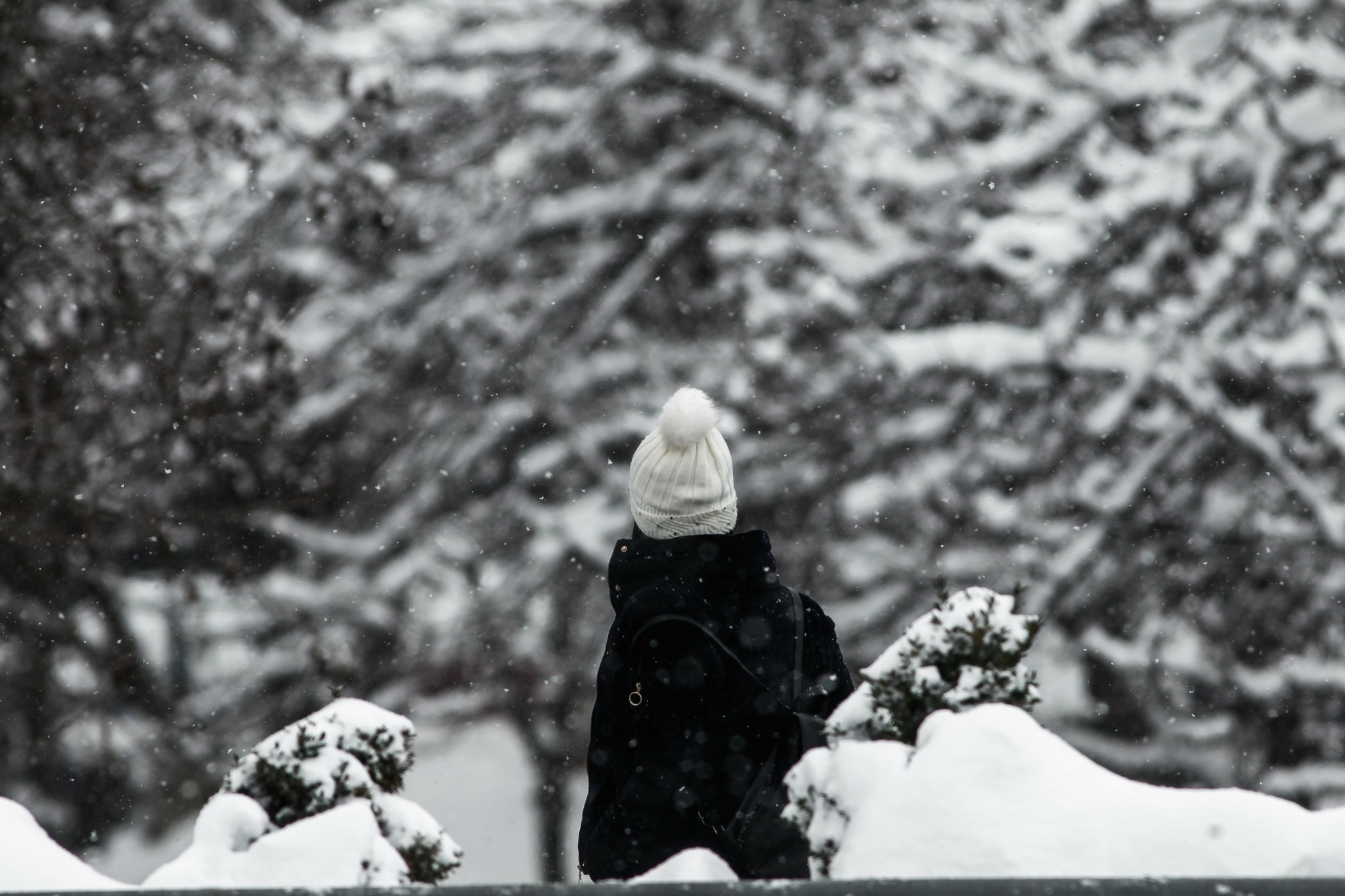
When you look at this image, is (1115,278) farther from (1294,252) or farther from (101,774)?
(101,774)

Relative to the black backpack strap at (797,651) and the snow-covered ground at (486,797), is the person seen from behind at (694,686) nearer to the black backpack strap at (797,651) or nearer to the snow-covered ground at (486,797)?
the black backpack strap at (797,651)

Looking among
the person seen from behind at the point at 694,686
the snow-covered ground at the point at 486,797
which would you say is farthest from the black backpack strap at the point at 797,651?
the snow-covered ground at the point at 486,797

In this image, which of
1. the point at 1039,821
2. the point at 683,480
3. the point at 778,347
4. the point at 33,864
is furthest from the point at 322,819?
the point at 778,347

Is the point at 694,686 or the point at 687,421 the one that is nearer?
the point at 694,686

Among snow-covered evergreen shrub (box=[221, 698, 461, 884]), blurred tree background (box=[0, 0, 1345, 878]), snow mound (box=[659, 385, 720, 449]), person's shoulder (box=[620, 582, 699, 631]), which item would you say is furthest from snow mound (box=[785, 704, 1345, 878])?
blurred tree background (box=[0, 0, 1345, 878])

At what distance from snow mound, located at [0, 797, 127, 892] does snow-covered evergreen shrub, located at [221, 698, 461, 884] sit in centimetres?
22

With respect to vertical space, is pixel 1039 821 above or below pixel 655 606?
below

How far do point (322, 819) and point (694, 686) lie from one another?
613mm

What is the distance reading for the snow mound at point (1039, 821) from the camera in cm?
155

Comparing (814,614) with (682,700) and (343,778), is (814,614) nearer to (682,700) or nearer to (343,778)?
(682,700)

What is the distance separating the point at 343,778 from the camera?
70.7 inches

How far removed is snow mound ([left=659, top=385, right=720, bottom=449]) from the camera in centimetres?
219

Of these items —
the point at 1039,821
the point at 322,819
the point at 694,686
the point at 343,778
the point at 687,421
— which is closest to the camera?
the point at 1039,821

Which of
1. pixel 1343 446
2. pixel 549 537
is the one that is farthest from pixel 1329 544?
pixel 549 537
